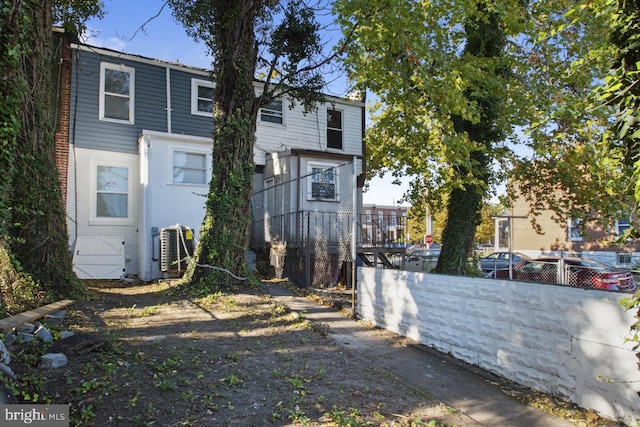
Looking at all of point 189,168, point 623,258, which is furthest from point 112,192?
point 623,258

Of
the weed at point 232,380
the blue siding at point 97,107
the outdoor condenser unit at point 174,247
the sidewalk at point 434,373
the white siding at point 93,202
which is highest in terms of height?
the blue siding at point 97,107

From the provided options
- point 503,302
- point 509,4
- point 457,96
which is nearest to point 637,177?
point 503,302

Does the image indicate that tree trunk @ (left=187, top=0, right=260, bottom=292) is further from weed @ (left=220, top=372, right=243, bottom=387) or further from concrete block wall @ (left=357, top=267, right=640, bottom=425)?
weed @ (left=220, top=372, right=243, bottom=387)

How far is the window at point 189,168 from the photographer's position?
13.2 metres

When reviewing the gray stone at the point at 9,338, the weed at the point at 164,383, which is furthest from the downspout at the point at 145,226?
the weed at the point at 164,383

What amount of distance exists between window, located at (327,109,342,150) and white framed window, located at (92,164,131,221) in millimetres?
7764

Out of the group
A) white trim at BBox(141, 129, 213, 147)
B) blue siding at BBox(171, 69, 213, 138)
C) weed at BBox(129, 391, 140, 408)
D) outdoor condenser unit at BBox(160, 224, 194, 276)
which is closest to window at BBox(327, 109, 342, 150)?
blue siding at BBox(171, 69, 213, 138)

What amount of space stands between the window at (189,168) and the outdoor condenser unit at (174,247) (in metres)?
1.89

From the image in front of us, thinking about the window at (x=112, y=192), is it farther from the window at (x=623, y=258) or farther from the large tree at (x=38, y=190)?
the window at (x=623, y=258)

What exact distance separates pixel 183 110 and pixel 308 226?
6656 mm

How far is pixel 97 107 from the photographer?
13.0 m

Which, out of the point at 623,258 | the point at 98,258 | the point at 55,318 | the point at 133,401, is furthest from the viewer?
the point at 623,258

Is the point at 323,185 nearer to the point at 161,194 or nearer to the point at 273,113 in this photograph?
the point at 273,113

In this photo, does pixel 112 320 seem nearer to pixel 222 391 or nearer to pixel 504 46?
pixel 222 391
